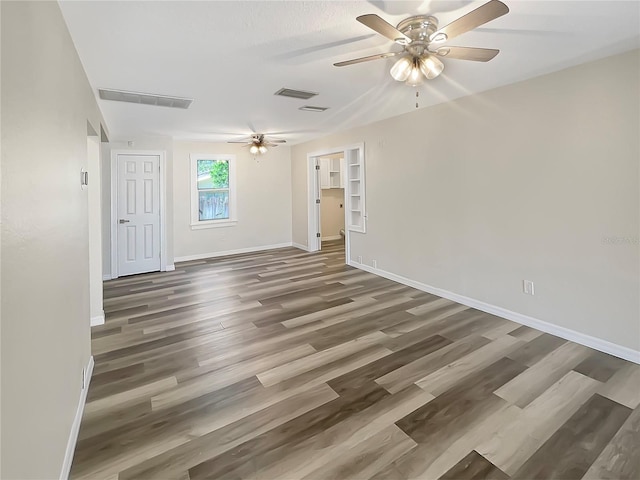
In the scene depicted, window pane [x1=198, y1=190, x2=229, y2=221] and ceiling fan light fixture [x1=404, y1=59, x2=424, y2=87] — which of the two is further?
window pane [x1=198, y1=190, x2=229, y2=221]

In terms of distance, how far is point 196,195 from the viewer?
6.90m

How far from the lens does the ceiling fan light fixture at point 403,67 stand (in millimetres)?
2373

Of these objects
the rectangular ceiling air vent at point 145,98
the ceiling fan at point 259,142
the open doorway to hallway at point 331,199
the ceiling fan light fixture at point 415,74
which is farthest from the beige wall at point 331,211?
the ceiling fan light fixture at point 415,74

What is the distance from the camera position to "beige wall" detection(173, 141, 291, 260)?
6742mm

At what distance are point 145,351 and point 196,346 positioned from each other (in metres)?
0.45

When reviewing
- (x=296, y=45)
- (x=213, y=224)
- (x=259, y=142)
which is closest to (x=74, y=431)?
(x=296, y=45)

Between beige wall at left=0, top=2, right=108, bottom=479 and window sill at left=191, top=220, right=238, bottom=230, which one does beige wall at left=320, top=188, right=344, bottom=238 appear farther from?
beige wall at left=0, top=2, right=108, bottom=479

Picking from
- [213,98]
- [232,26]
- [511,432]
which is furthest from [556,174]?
[213,98]

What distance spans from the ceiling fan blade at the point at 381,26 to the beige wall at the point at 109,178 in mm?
5122

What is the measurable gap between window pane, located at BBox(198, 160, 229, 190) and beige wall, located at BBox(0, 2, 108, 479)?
4940 millimetres

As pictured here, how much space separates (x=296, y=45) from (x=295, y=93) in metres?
1.15

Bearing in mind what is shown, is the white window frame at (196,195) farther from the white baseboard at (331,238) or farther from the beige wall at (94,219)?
the beige wall at (94,219)

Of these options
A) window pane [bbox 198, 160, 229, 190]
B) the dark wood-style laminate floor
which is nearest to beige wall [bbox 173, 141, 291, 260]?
window pane [bbox 198, 160, 229, 190]

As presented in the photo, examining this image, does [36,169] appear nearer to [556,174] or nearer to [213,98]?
[213,98]
